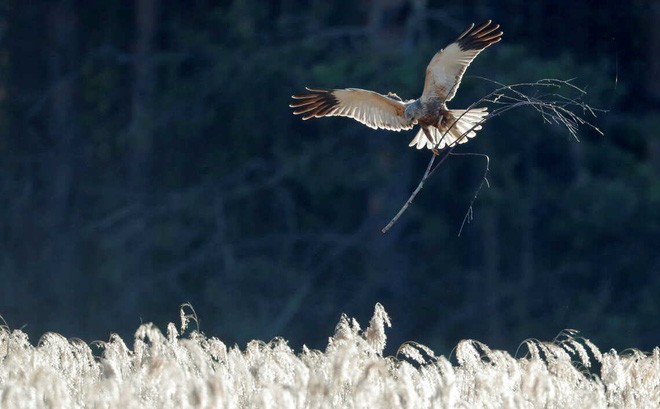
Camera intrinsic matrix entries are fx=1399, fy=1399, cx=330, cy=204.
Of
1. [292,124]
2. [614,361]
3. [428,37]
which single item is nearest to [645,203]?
[428,37]

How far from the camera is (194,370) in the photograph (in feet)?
16.5

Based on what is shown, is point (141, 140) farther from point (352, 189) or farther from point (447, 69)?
point (447, 69)

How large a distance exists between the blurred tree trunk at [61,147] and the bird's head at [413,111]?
1074cm

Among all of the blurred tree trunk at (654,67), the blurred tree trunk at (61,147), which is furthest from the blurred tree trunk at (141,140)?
the blurred tree trunk at (654,67)

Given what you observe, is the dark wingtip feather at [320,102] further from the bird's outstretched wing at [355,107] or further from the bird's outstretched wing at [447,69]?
the bird's outstretched wing at [447,69]

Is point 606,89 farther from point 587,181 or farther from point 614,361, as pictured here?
point 614,361

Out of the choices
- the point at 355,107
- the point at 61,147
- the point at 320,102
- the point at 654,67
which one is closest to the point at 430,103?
the point at 355,107

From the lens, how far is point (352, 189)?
555 inches

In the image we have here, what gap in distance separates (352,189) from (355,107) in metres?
7.92

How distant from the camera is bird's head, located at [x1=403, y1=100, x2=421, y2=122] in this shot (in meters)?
5.66

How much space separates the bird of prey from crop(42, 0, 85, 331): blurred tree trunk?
10.2 meters

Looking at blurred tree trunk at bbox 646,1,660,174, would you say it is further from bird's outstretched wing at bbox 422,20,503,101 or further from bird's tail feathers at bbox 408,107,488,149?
bird's outstretched wing at bbox 422,20,503,101

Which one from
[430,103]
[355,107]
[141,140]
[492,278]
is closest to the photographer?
[430,103]

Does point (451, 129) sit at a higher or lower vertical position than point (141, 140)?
lower
